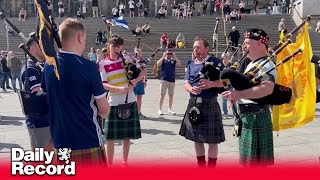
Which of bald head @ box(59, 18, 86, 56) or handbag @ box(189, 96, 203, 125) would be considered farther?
handbag @ box(189, 96, 203, 125)

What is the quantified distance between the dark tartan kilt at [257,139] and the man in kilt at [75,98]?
1.53m

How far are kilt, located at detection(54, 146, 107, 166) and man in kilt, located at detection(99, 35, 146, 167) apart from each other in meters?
1.99

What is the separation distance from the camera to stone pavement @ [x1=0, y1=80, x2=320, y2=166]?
20.1 ft

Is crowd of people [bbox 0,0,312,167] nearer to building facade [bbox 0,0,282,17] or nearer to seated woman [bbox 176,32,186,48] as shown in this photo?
seated woman [bbox 176,32,186,48]

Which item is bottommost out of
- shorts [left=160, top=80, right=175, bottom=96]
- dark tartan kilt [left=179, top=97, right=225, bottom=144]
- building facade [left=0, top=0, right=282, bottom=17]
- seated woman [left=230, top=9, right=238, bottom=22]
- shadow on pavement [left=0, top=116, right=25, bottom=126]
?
shadow on pavement [left=0, top=116, right=25, bottom=126]

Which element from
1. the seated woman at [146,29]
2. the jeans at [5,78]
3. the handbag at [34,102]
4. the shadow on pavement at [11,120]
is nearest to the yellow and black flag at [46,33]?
the handbag at [34,102]

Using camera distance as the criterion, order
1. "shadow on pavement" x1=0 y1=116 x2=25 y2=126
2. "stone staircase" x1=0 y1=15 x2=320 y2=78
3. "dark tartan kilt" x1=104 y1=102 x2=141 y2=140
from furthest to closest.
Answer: "stone staircase" x1=0 y1=15 x2=320 y2=78
"shadow on pavement" x1=0 y1=116 x2=25 y2=126
"dark tartan kilt" x1=104 y1=102 x2=141 y2=140

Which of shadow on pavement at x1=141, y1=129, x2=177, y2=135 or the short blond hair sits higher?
the short blond hair

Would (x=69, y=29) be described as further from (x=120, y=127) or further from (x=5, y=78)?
(x=5, y=78)

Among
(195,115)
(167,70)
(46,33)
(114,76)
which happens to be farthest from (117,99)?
(167,70)

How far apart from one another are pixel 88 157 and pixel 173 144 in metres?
3.56

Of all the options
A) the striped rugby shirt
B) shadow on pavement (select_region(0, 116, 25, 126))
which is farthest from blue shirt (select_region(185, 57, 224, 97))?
shadow on pavement (select_region(0, 116, 25, 126))

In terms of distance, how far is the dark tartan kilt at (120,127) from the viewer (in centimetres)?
559

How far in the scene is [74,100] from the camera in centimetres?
336
